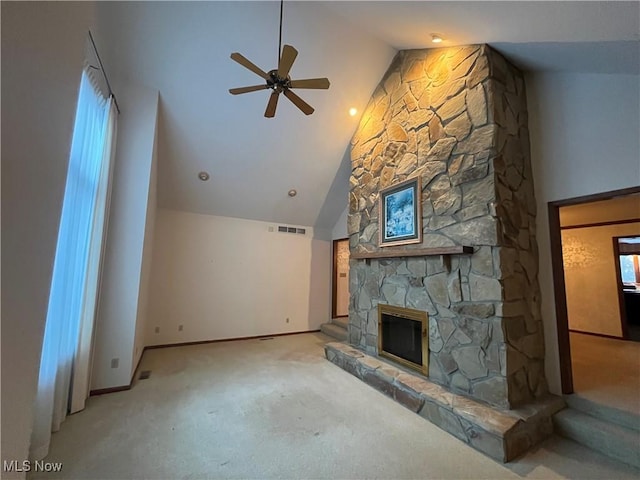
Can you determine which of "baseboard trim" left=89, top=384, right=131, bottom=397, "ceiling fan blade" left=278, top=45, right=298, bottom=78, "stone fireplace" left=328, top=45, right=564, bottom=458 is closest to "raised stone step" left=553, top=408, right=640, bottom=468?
"stone fireplace" left=328, top=45, right=564, bottom=458

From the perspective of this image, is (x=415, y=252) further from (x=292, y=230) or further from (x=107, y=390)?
(x=107, y=390)

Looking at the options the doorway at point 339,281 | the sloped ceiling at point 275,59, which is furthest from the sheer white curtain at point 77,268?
the doorway at point 339,281

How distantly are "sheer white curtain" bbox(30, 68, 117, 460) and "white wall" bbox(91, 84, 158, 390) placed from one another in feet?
0.84

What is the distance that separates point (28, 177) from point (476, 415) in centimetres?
312

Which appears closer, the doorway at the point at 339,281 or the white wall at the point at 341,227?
the white wall at the point at 341,227

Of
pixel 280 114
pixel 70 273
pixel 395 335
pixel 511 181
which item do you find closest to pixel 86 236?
pixel 70 273

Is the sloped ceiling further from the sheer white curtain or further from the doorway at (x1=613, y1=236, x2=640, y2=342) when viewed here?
the doorway at (x1=613, y1=236, x2=640, y2=342)

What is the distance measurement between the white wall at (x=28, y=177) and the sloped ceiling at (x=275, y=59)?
111 inches

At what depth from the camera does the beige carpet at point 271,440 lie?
6.37 ft

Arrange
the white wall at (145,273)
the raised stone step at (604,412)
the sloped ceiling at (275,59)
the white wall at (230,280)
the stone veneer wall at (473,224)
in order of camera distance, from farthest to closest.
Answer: the white wall at (230,280)
the white wall at (145,273)
the stone veneer wall at (473,224)
the sloped ceiling at (275,59)
the raised stone step at (604,412)

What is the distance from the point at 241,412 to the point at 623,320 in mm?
6339

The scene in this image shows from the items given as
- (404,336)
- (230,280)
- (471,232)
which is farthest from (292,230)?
(471,232)

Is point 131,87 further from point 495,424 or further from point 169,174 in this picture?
point 495,424

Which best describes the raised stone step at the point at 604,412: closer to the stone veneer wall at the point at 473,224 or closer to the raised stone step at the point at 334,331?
the stone veneer wall at the point at 473,224
